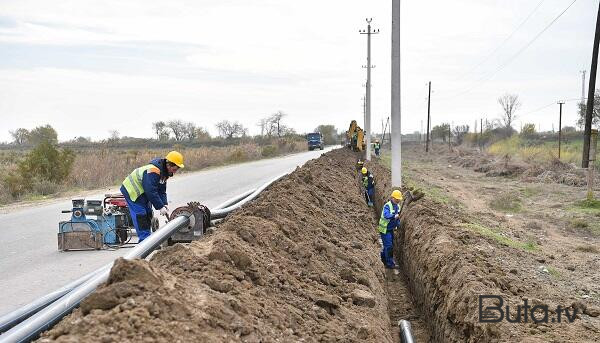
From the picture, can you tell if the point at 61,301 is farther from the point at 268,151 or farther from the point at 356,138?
the point at 268,151

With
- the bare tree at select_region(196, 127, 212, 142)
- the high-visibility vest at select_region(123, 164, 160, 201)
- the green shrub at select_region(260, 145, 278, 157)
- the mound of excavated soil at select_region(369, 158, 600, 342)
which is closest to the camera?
the mound of excavated soil at select_region(369, 158, 600, 342)

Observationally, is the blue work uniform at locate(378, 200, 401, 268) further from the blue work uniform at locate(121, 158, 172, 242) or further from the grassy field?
the grassy field

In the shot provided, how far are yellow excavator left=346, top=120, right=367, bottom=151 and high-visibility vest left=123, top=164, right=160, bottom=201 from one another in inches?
1136

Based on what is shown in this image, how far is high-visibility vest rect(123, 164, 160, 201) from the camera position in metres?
8.22

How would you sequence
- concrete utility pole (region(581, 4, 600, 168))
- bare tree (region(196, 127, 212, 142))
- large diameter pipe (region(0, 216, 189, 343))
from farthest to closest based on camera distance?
1. bare tree (region(196, 127, 212, 142))
2. concrete utility pole (region(581, 4, 600, 168))
3. large diameter pipe (region(0, 216, 189, 343))

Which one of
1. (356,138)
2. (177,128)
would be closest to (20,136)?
(177,128)

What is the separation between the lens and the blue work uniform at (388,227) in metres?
11.8

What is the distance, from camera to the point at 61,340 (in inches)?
121

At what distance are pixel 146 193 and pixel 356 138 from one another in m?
29.6

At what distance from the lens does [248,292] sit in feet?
15.3

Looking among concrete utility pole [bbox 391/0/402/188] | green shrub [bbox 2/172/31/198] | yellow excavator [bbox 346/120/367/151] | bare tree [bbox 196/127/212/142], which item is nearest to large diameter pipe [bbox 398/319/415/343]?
concrete utility pole [bbox 391/0/402/188]

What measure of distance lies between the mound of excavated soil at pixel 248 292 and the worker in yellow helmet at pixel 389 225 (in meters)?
2.73

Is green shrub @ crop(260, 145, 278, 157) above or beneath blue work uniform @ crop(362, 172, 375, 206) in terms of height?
beneath

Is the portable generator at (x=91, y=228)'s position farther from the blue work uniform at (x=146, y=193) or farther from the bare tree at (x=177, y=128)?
the bare tree at (x=177, y=128)
